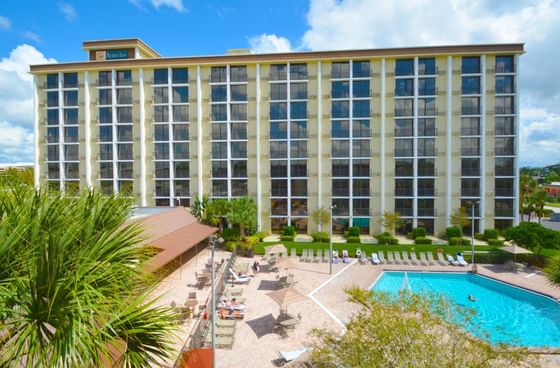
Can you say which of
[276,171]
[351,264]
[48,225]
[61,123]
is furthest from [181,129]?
[48,225]

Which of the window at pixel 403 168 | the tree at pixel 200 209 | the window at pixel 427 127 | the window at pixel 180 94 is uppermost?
the window at pixel 180 94

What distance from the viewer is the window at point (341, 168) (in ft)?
131

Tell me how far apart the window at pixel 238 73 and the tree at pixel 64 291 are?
37527 mm

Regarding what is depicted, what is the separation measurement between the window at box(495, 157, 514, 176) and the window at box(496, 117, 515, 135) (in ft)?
11.1

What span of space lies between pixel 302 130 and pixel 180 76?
737 inches

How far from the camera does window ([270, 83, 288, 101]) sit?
4041cm

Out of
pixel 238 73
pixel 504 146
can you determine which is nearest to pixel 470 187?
pixel 504 146

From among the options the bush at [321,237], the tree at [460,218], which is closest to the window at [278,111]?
the bush at [321,237]

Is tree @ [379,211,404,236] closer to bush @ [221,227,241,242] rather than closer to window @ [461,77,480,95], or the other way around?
bush @ [221,227,241,242]

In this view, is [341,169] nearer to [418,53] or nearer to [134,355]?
[418,53]

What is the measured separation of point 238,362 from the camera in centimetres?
1312

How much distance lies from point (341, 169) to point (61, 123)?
40.5 metres

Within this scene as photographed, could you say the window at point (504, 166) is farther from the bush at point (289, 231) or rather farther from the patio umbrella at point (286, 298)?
the patio umbrella at point (286, 298)

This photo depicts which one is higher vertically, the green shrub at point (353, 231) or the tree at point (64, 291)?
the tree at point (64, 291)
